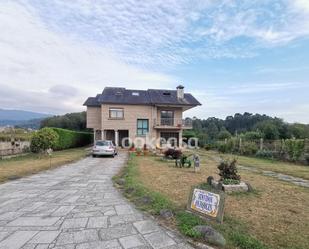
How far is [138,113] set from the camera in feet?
95.6

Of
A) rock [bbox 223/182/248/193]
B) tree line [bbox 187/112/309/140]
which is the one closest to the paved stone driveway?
rock [bbox 223/182/248/193]

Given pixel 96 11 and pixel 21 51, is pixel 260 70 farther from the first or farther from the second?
pixel 21 51

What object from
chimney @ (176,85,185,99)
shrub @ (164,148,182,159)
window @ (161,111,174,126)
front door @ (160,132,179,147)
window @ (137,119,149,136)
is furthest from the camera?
chimney @ (176,85,185,99)

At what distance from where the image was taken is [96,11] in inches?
424

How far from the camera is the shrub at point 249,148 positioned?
72.5ft

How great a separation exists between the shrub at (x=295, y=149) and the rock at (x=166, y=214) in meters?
15.5

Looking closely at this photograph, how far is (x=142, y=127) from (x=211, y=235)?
26.1 metres

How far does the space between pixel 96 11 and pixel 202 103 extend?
21344mm

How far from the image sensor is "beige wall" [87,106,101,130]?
31.0 metres

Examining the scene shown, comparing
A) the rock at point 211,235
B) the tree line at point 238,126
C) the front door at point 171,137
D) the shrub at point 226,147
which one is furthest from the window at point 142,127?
the rock at point 211,235

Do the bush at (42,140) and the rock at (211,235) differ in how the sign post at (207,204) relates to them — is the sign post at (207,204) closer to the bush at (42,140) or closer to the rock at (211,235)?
the rock at (211,235)

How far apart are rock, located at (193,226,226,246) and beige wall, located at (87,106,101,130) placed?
91.9 ft

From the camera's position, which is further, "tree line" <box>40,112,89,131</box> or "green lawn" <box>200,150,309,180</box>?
"tree line" <box>40,112,89,131</box>

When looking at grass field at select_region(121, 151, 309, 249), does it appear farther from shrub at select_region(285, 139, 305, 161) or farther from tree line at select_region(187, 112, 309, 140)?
tree line at select_region(187, 112, 309, 140)
